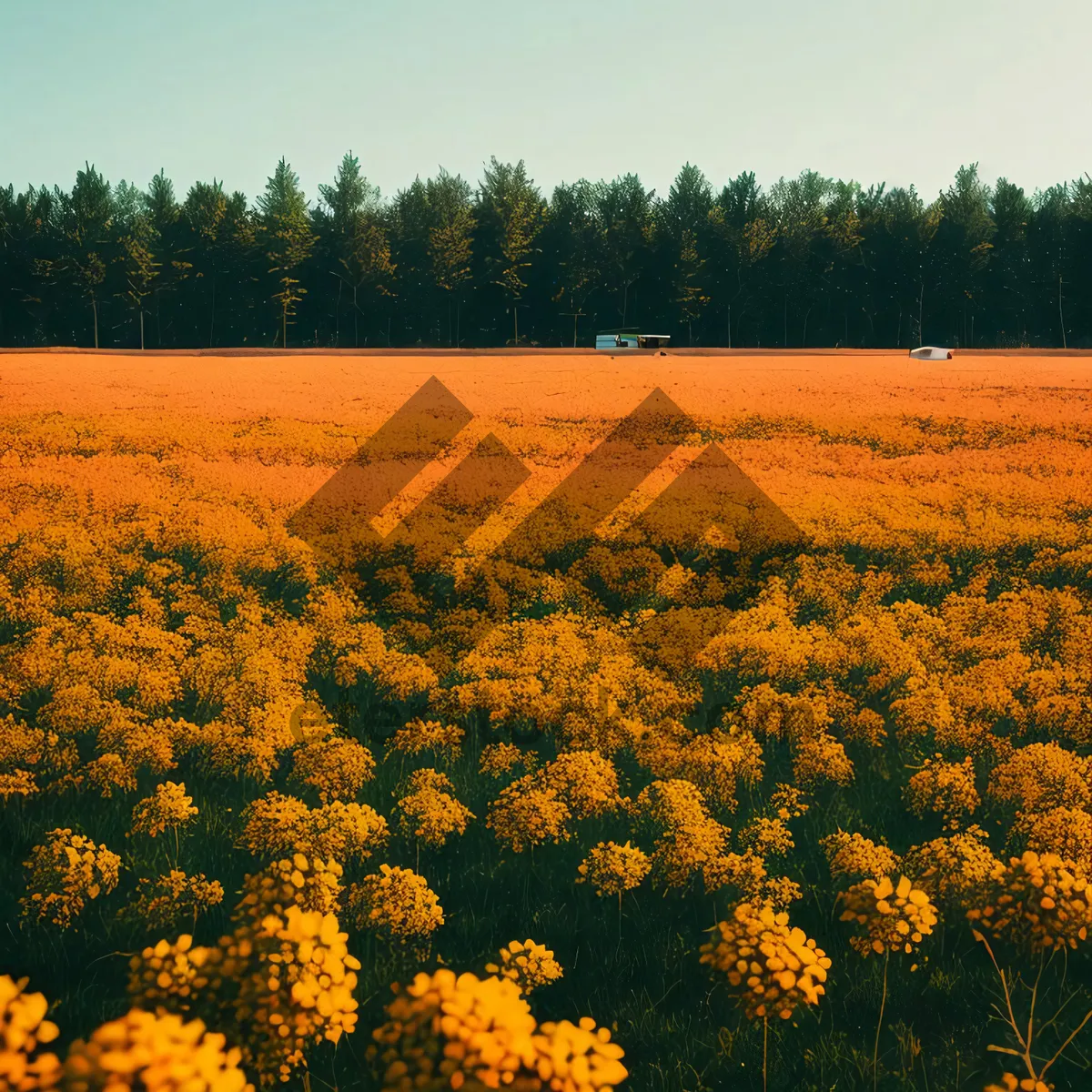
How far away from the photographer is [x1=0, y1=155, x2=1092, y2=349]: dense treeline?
229 feet

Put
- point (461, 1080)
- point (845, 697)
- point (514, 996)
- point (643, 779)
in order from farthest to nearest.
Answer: point (845, 697) < point (643, 779) < point (514, 996) < point (461, 1080)

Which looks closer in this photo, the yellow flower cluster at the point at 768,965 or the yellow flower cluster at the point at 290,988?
the yellow flower cluster at the point at 290,988

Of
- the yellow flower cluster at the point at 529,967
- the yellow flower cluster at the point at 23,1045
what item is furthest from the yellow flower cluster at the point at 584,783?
the yellow flower cluster at the point at 23,1045

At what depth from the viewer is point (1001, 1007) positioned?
6.08m

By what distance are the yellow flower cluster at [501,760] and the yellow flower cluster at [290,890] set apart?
2.16m

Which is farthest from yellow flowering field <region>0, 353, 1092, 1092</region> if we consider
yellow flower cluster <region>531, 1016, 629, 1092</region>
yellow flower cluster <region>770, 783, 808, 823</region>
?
yellow flower cluster <region>770, 783, 808, 823</region>

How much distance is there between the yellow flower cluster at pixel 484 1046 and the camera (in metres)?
3.56

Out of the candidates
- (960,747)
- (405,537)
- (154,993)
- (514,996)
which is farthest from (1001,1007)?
(405,537)

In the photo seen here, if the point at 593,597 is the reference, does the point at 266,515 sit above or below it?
above

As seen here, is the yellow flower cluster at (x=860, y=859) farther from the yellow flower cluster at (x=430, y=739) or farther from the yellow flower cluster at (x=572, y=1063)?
the yellow flower cluster at (x=572, y=1063)

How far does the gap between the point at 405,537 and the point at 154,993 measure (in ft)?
30.3

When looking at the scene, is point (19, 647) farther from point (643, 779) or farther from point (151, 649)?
point (643, 779)

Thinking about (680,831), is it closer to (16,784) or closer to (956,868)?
(956,868)

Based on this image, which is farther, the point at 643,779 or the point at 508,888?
the point at 643,779
